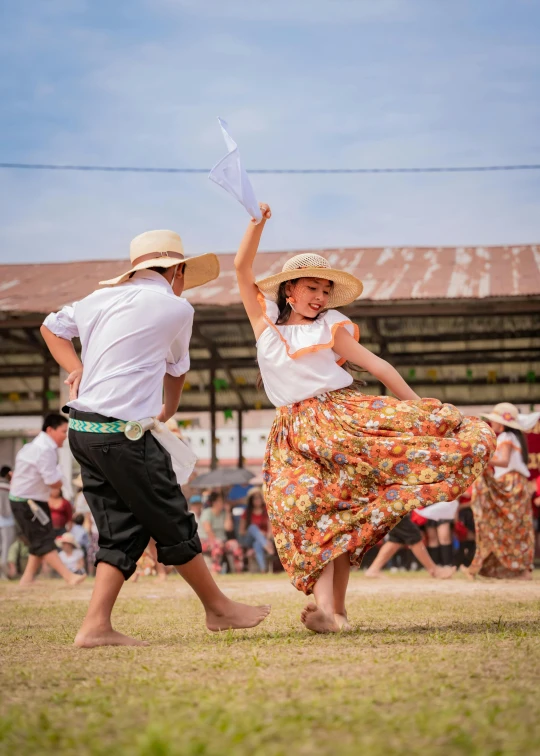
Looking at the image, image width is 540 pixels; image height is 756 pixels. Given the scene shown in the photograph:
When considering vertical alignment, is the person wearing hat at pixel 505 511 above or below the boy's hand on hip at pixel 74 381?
below

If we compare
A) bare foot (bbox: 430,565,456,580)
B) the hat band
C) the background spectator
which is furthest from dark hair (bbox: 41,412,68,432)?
the hat band

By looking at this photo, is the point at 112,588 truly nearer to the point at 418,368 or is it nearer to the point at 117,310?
the point at 117,310

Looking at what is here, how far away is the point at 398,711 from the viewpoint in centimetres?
235

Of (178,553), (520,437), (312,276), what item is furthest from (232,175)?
(520,437)

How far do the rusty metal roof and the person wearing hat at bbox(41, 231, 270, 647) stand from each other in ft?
30.3

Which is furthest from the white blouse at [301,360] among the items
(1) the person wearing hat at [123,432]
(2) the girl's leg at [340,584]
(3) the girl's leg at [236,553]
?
(3) the girl's leg at [236,553]

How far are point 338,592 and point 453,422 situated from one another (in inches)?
37.4

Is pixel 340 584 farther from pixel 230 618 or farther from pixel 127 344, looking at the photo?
pixel 127 344

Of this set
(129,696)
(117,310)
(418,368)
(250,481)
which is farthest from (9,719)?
(418,368)

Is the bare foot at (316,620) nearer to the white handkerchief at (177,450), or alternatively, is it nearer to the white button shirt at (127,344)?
the white handkerchief at (177,450)

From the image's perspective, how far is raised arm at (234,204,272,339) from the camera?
4574mm

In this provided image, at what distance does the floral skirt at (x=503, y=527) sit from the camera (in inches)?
405

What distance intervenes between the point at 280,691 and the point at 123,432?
1.65 meters

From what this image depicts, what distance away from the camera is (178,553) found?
4082 mm
